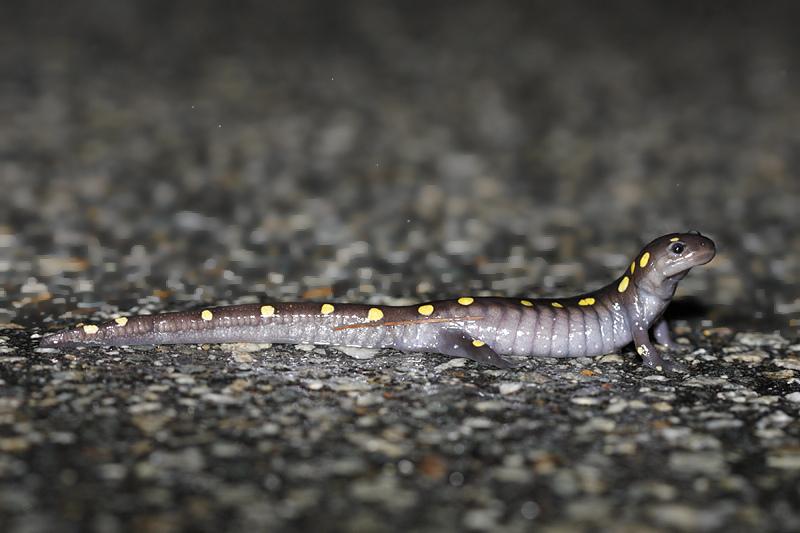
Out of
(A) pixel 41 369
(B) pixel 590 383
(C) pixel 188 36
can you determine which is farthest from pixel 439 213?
(C) pixel 188 36

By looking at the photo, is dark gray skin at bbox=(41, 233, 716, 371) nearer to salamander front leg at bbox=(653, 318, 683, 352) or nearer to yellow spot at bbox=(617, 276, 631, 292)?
yellow spot at bbox=(617, 276, 631, 292)

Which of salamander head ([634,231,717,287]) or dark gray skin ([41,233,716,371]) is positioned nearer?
dark gray skin ([41,233,716,371])

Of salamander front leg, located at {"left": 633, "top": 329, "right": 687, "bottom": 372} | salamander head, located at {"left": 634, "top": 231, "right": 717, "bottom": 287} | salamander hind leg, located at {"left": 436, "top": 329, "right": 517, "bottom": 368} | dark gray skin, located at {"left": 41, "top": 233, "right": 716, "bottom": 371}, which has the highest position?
salamander head, located at {"left": 634, "top": 231, "right": 717, "bottom": 287}

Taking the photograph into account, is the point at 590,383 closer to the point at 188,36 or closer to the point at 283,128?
the point at 283,128

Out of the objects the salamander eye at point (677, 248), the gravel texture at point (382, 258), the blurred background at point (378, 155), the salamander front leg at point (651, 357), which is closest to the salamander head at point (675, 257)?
the salamander eye at point (677, 248)

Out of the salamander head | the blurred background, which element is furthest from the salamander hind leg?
the blurred background

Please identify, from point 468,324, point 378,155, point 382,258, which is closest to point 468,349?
point 468,324

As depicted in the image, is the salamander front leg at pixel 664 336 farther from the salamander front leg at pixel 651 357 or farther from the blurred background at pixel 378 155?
the blurred background at pixel 378 155
